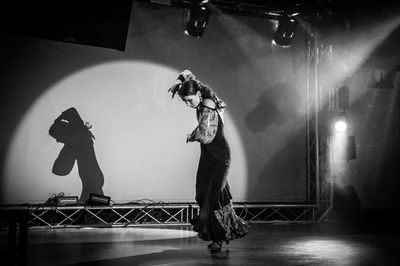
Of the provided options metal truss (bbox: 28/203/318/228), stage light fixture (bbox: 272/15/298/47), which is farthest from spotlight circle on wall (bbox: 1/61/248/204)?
stage light fixture (bbox: 272/15/298/47)

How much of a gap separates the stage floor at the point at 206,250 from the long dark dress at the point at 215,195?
21 centimetres

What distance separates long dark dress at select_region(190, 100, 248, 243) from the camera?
401cm

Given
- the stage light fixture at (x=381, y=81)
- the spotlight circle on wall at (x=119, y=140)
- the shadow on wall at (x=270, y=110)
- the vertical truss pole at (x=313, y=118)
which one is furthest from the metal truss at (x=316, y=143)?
the spotlight circle on wall at (x=119, y=140)

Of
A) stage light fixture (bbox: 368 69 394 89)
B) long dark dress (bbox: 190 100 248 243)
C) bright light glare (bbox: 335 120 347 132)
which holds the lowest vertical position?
long dark dress (bbox: 190 100 248 243)

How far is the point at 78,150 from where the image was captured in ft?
23.6

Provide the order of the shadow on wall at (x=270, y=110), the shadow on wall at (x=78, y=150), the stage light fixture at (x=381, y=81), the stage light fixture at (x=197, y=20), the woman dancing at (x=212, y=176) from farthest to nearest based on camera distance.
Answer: the stage light fixture at (x=381, y=81) → the shadow on wall at (x=270, y=110) → the stage light fixture at (x=197, y=20) → the shadow on wall at (x=78, y=150) → the woman dancing at (x=212, y=176)

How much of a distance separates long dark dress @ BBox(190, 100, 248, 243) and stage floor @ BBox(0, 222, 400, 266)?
0.69 ft

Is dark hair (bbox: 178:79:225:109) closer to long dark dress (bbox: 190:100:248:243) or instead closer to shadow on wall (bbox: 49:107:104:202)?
long dark dress (bbox: 190:100:248:243)

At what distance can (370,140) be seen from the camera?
8773 mm

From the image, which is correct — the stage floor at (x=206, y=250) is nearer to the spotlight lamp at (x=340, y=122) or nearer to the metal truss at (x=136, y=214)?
the metal truss at (x=136, y=214)

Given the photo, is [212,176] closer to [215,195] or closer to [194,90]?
[215,195]

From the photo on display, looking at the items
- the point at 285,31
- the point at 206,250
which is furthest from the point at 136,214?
the point at 285,31

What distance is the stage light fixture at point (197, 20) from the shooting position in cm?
775

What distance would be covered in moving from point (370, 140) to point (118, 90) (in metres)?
5.61
